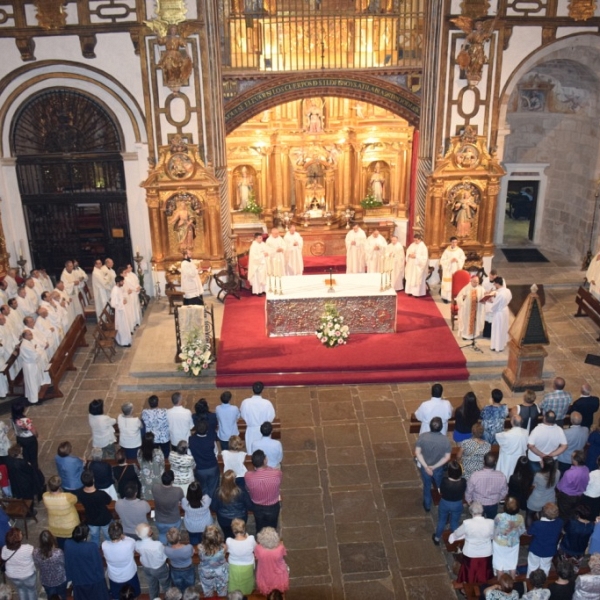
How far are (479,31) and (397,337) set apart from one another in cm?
718

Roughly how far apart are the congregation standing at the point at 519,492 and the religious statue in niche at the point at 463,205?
8.37 m

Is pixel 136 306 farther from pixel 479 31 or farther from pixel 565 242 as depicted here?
pixel 565 242

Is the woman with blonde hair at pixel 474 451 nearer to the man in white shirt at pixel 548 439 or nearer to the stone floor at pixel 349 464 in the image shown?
the man in white shirt at pixel 548 439

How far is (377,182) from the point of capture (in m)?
23.3

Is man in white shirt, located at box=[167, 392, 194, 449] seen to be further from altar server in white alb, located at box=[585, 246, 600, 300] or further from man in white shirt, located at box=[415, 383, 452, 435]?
altar server in white alb, located at box=[585, 246, 600, 300]

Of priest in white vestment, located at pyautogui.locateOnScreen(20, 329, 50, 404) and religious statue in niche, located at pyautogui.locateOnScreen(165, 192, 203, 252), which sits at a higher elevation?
religious statue in niche, located at pyautogui.locateOnScreen(165, 192, 203, 252)

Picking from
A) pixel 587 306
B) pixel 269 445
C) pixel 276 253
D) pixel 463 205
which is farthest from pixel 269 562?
pixel 463 205

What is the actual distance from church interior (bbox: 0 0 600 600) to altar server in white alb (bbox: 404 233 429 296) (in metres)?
0.84

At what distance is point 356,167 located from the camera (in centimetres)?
2311

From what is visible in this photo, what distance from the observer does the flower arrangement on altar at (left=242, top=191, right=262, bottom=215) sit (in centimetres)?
2289

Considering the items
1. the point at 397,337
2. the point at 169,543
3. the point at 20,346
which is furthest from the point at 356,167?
the point at 169,543

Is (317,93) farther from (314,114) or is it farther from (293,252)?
(293,252)

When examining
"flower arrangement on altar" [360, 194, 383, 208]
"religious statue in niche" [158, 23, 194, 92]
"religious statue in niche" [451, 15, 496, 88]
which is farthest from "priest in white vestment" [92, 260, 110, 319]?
"religious statue in niche" [451, 15, 496, 88]

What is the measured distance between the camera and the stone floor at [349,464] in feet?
33.0
